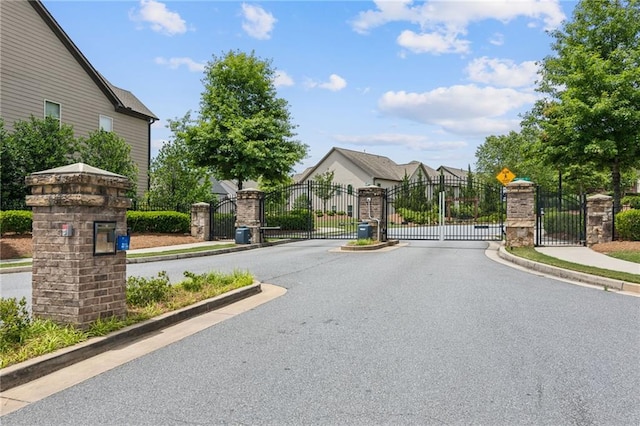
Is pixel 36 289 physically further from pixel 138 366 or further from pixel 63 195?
pixel 138 366

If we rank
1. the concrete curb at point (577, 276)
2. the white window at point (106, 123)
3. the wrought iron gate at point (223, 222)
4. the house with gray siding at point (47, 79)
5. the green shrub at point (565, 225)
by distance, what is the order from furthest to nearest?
the white window at point (106, 123) < the wrought iron gate at point (223, 222) < the house with gray siding at point (47, 79) < the green shrub at point (565, 225) < the concrete curb at point (577, 276)

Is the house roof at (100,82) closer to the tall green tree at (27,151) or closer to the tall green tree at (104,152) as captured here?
the tall green tree at (104,152)

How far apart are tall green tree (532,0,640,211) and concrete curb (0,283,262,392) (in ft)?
55.7

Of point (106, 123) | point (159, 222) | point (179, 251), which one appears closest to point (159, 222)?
point (159, 222)

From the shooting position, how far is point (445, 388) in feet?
13.9

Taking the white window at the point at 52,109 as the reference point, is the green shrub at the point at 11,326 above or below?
below

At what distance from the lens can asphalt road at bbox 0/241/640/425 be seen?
376 centimetres

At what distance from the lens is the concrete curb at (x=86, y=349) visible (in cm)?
429

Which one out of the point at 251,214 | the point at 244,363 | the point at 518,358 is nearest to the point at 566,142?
the point at 251,214

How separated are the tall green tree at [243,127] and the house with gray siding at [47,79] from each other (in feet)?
14.4

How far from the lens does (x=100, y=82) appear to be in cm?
2417

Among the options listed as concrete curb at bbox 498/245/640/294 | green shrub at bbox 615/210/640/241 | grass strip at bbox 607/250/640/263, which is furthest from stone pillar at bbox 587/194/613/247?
concrete curb at bbox 498/245/640/294

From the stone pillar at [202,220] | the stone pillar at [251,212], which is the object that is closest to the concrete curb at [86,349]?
the stone pillar at [251,212]

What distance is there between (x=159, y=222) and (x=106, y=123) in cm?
763
